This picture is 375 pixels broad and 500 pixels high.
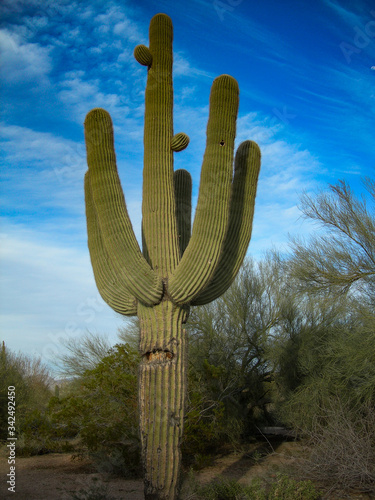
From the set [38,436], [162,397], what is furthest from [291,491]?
[38,436]

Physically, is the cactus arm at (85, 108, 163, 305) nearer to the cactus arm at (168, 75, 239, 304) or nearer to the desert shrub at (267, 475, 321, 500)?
the cactus arm at (168, 75, 239, 304)

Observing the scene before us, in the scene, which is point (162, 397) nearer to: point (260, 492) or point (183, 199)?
point (260, 492)

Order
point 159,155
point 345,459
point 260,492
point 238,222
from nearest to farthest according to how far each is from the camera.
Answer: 1. point 260,492
2. point 159,155
3. point 238,222
4. point 345,459

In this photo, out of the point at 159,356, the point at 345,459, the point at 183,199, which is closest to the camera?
the point at 159,356

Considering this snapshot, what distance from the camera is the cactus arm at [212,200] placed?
494cm

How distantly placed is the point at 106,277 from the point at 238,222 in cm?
202

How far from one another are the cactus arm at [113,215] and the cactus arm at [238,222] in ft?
2.64

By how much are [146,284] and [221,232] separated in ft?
3.75

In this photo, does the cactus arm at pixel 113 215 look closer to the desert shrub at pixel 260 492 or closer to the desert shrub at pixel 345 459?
the desert shrub at pixel 260 492

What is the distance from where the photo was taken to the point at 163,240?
5.21 metres

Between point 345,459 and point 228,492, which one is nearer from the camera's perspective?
point 228,492

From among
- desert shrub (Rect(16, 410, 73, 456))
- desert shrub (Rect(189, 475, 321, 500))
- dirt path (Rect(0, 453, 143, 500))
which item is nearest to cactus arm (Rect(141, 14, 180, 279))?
desert shrub (Rect(189, 475, 321, 500))

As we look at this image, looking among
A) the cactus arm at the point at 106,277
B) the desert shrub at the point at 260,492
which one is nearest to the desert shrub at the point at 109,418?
the desert shrub at the point at 260,492

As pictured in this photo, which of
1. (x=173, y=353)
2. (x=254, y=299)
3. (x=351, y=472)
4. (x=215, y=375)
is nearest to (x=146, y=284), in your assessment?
(x=173, y=353)
